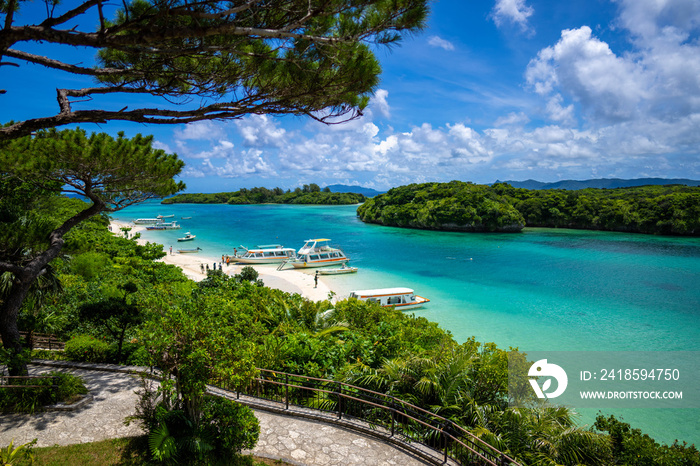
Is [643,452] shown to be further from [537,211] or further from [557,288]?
[537,211]

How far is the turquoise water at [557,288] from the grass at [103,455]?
1375cm

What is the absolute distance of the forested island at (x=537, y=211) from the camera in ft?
215

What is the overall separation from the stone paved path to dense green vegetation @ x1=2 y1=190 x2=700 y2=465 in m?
0.64

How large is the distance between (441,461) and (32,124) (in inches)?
337

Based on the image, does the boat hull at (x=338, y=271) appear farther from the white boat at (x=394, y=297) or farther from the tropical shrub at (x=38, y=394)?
the tropical shrub at (x=38, y=394)

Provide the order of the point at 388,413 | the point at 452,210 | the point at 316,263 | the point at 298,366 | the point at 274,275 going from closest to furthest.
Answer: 1. the point at 388,413
2. the point at 298,366
3. the point at 274,275
4. the point at 316,263
5. the point at 452,210

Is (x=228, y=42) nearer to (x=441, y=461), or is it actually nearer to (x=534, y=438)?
(x=441, y=461)

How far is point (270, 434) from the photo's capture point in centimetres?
673

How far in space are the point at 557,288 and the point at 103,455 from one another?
1294 inches

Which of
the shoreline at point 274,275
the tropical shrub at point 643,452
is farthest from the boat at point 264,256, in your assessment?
the tropical shrub at point 643,452

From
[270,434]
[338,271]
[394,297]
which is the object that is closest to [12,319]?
[270,434]

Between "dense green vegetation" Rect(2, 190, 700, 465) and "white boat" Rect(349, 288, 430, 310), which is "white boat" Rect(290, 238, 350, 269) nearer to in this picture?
"white boat" Rect(349, 288, 430, 310)

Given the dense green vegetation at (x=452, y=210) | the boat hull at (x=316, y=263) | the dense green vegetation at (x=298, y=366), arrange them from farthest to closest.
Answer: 1. the dense green vegetation at (x=452, y=210)
2. the boat hull at (x=316, y=263)
3. the dense green vegetation at (x=298, y=366)

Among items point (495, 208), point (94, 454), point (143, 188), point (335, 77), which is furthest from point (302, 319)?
point (495, 208)
